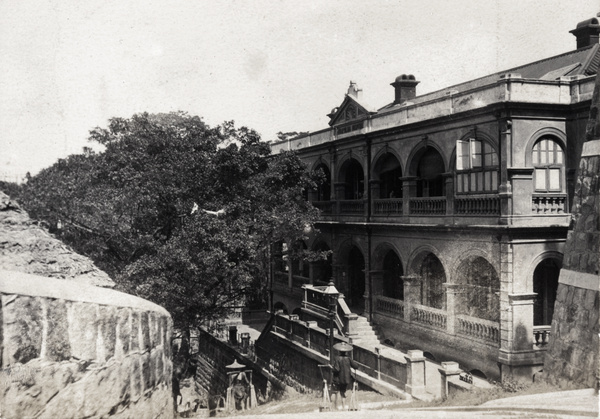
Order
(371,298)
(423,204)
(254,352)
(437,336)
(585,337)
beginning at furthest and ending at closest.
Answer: (254,352), (371,298), (423,204), (437,336), (585,337)

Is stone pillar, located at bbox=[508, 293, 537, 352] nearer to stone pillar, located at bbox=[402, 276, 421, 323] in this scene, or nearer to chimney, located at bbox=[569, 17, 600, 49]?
stone pillar, located at bbox=[402, 276, 421, 323]

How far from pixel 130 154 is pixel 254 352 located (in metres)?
10.2

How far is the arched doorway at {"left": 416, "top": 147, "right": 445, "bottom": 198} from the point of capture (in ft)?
62.3

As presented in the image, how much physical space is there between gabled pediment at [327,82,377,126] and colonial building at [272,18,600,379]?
154 millimetres

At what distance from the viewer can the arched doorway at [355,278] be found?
2353cm

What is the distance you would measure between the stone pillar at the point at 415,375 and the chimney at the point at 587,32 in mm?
14215

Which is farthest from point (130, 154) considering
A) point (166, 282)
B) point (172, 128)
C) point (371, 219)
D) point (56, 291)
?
point (56, 291)

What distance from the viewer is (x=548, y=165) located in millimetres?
15680

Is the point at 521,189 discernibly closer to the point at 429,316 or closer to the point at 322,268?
the point at 429,316

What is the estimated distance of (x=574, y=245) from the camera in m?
9.32

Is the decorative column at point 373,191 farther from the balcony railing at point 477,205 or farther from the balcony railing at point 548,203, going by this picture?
the balcony railing at point 548,203

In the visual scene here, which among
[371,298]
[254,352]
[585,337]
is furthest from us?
[254,352]

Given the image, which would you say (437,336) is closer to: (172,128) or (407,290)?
(407,290)

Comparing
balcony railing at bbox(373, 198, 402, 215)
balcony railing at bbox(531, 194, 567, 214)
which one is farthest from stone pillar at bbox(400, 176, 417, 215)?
balcony railing at bbox(531, 194, 567, 214)
